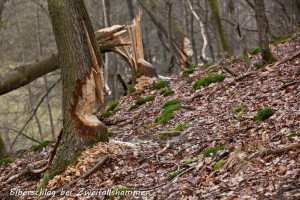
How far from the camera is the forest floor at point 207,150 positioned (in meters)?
5.57

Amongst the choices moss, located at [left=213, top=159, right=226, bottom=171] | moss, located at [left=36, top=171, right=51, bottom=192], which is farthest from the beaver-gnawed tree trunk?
moss, located at [left=213, top=159, right=226, bottom=171]

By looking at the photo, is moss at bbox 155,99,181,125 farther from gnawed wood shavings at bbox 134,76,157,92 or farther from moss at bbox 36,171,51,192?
gnawed wood shavings at bbox 134,76,157,92

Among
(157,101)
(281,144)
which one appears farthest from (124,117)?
(281,144)

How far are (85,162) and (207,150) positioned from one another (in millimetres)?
2398

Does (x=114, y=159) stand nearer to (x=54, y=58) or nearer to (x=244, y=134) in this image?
(x=244, y=134)

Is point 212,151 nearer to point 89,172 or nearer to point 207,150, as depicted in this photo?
point 207,150

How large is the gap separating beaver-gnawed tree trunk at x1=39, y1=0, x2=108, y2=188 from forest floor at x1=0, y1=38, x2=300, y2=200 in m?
0.28

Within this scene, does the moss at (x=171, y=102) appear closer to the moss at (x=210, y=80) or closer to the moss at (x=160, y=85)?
the moss at (x=210, y=80)

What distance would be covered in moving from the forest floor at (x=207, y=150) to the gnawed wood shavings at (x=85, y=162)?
2 centimetres

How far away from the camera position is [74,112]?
27.1ft

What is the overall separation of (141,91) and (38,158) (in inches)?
202

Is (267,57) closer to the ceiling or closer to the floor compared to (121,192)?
closer to the ceiling

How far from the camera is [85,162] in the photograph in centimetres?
803

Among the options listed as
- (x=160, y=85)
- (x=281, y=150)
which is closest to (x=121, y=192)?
(x=281, y=150)
